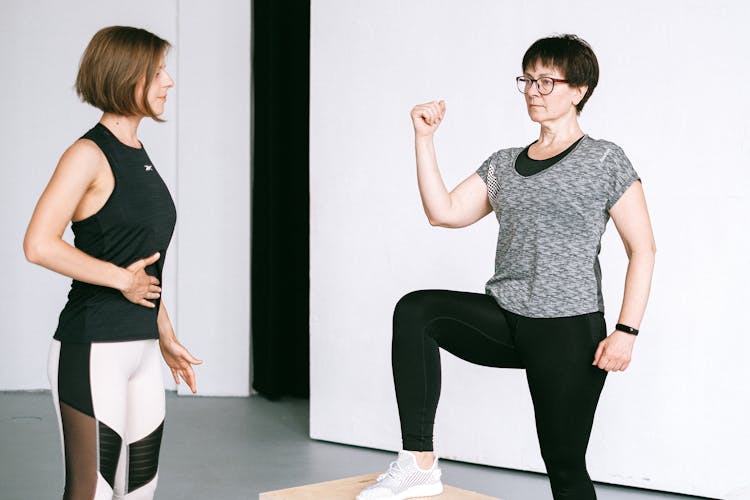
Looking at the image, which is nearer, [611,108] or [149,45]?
[149,45]

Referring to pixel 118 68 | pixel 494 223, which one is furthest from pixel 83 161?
pixel 494 223

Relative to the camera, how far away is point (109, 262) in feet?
6.47

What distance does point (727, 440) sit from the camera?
3271mm

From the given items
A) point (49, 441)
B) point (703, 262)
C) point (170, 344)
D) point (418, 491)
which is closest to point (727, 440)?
point (703, 262)

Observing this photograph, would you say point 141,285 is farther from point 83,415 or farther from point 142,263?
point 83,415

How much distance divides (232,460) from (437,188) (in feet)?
6.61

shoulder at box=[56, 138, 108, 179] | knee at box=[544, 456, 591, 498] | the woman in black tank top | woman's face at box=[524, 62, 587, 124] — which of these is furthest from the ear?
shoulder at box=[56, 138, 108, 179]

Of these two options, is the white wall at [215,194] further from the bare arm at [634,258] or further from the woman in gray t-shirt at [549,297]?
the bare arm at [634,258]

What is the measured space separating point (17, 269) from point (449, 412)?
2.97m

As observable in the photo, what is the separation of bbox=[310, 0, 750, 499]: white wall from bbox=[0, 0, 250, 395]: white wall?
1.22 metres

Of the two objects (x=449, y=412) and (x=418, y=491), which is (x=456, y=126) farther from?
(x=418, y=491)

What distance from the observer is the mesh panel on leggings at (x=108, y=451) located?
1957 millimetres

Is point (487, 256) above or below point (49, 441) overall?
above

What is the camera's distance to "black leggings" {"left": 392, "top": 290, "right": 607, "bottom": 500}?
2.16m
